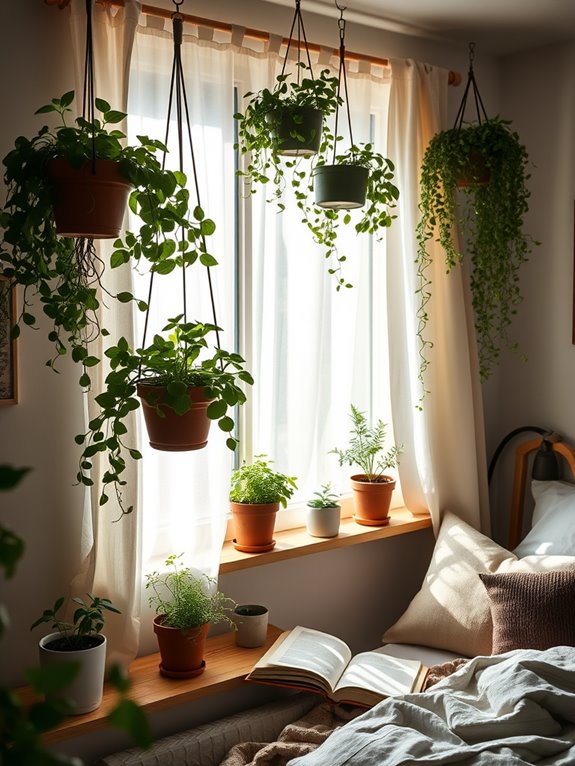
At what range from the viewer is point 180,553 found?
2.58 metres

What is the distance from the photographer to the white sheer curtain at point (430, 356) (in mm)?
3092

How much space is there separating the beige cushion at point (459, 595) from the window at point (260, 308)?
476 millimetres

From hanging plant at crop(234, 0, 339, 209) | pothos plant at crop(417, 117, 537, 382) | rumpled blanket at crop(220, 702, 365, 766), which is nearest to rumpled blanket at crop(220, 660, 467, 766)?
rumpled blanket at crop(220, 702, 365, 766)

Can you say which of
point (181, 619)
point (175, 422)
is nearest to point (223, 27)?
point (175, 422)

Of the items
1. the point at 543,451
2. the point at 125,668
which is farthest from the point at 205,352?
the point at 543,451

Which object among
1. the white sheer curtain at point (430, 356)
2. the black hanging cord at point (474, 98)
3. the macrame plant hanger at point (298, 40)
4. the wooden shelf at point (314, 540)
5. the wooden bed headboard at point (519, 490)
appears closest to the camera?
the macrame plant hanger at point (298, 40)

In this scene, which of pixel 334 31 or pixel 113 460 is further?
pixel 334 31

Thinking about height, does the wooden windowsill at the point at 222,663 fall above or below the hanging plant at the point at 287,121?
below

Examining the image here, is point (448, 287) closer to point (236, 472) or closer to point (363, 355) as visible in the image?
point (363, 355)

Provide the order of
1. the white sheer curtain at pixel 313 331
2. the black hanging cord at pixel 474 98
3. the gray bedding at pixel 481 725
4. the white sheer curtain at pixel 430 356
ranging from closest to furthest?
the gray bedding at pixel 481 725, the white sheer curtain at pixel 313 331, the white sheer curtain at pixel 430 356, the black hanging cord at pixel 474 98

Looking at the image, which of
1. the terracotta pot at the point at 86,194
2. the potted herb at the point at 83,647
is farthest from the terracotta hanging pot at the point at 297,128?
the potted herb at the point at 83,647

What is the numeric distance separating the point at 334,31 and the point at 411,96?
36cm

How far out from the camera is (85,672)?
2199mm

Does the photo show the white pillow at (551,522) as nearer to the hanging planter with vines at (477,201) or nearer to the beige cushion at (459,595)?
the beige cushion at (459,595)
